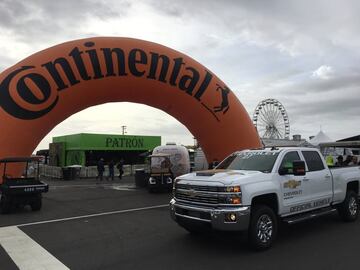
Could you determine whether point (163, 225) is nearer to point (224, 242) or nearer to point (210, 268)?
point (224, 242)

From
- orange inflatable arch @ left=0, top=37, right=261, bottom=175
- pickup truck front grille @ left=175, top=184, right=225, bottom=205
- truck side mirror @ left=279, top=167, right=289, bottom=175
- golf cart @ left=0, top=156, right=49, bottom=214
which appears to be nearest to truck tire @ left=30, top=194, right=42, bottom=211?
golf cart @ left=0, top=156, right=49, bottom=214

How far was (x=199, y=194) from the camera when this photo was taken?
25.7 feet

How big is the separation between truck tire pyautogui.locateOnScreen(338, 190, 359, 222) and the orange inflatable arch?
6.58 m

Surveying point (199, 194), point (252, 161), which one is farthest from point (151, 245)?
point (252, 161)

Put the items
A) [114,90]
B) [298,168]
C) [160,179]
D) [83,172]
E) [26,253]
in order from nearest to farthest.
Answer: [26,253] → [298,168] → [114,90] → [160,179] → [83,172]

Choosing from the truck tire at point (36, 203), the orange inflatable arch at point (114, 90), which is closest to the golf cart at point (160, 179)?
the orange inflatable arch at point (114, 90)

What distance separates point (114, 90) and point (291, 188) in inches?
344

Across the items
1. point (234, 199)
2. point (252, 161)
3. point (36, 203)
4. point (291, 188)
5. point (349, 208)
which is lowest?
point (36, 203)

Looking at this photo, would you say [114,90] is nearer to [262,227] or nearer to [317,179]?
[317,179]

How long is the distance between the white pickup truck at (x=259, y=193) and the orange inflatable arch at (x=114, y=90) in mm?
6837

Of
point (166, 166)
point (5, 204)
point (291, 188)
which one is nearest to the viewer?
point (291, 188)

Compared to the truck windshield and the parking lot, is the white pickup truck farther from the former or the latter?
the parking lot

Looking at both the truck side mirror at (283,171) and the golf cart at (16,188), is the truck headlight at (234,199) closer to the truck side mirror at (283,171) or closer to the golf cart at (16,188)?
the truck side mirror at (283,171)

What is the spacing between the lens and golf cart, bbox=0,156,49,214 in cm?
1278
